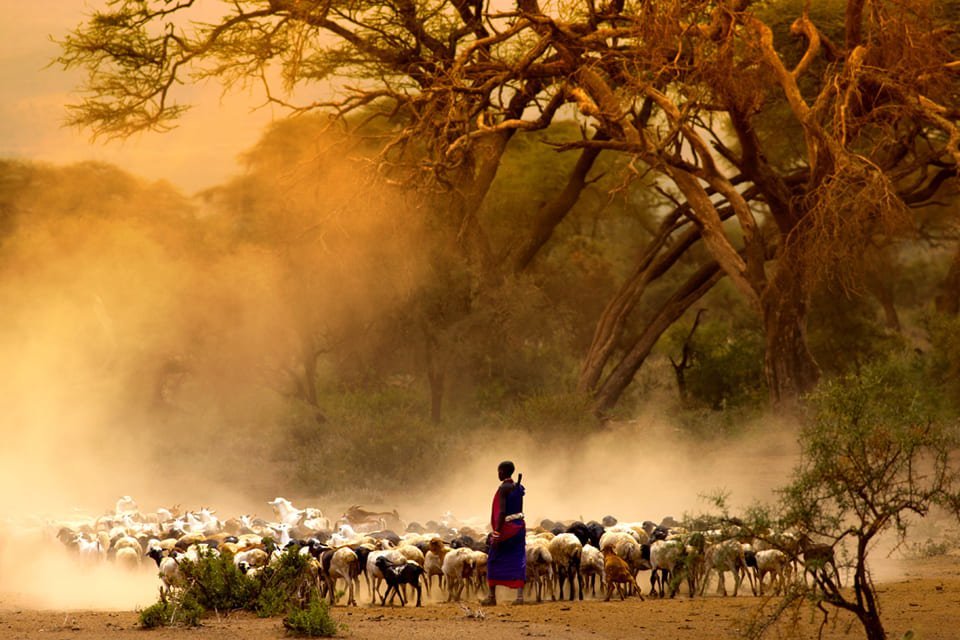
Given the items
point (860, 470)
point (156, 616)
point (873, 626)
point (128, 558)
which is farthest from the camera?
point (128, 558)

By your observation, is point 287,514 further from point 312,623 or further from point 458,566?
point 312,623

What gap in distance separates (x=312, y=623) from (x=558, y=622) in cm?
208

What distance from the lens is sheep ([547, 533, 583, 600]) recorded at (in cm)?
1223

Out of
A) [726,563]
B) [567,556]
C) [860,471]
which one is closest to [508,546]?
[567,556]

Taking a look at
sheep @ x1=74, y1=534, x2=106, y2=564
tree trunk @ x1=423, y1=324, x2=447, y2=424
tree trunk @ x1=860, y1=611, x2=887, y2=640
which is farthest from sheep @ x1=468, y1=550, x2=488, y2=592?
tree trunk @ x1=423, y1=324, x2=447, y2=424

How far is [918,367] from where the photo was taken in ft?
80.0

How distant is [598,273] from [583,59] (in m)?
16.5

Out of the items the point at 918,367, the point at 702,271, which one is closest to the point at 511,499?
the point at 918,367

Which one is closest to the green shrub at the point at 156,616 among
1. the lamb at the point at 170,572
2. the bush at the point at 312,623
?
the bush at the point at 312,623

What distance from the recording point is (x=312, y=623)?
31.4 ft

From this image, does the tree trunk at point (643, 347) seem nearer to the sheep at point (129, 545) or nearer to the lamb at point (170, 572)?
the sheep at point (129, 545)

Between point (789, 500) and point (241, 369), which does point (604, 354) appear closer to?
point (241, 369)

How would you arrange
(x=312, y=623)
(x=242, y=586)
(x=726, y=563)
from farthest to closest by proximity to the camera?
1. (x=726, y=563)
2. (x=242, y=586)
3. (x=312, y=623)

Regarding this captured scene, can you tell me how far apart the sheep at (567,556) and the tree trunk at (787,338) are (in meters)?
10.7
